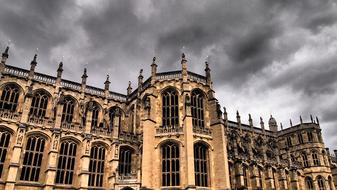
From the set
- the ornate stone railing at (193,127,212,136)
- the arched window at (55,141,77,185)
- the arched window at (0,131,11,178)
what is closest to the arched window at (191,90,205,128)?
the ornate stone railing at (193,127,212,136)

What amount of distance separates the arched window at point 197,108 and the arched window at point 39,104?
63.1 ft

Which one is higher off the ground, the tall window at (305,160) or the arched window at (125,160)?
the tall window at (305,160)

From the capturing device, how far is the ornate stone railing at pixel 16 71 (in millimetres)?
35406

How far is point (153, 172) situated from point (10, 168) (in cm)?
1497

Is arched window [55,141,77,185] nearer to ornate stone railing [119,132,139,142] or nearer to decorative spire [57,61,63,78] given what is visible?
ornate stone railing [119,132,139,142]

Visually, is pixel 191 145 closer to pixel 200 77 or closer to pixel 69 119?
pixel 200 77

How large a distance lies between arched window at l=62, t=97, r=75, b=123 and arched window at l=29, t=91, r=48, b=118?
2.58 metres

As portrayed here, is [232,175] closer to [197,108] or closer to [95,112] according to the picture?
[197,108]

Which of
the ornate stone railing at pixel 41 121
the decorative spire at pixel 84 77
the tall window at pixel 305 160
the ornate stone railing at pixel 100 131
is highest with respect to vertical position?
the decorative spire at pixel 84 77

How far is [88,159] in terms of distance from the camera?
109 ft

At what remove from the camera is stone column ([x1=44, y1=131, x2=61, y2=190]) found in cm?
3023

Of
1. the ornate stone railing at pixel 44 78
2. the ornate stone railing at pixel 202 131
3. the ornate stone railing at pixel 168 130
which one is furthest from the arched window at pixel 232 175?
the ornate stone railing at pixel 44 78

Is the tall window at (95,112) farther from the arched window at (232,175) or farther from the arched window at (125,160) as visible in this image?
the arched window at (232,175)

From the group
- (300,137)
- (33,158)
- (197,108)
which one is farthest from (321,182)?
(33,158)
